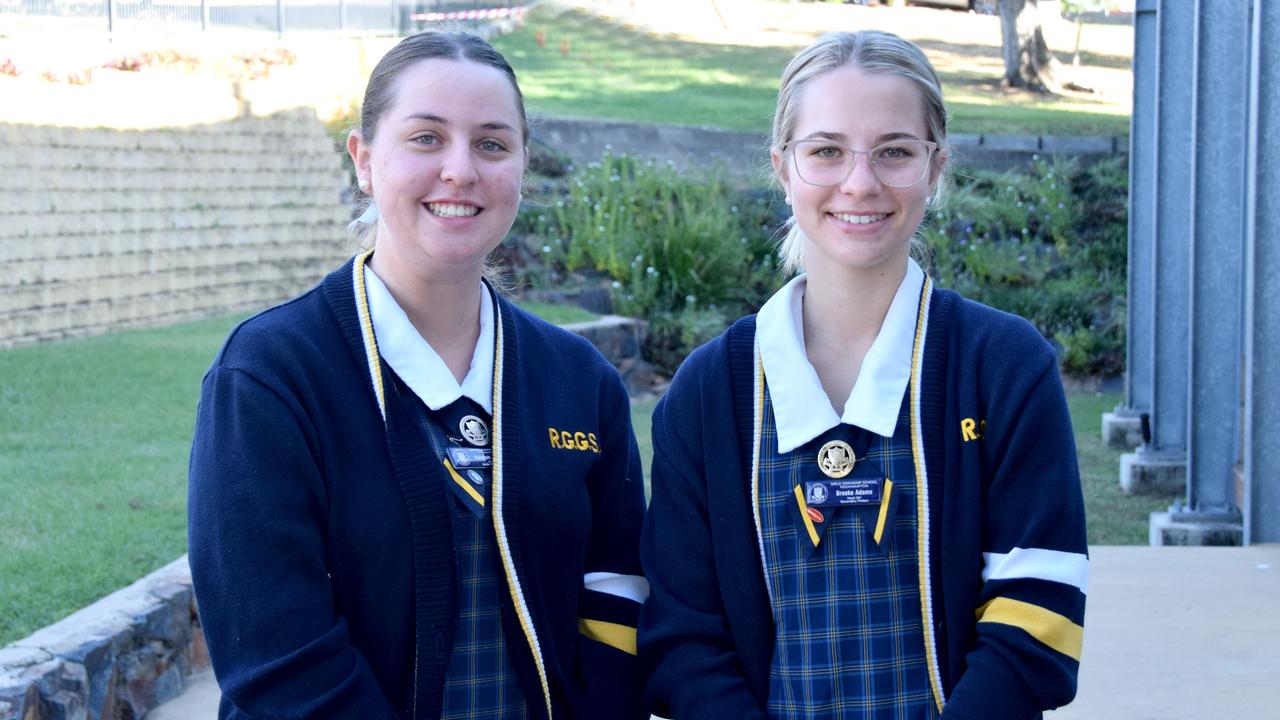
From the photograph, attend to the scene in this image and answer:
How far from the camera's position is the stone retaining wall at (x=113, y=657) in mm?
3305

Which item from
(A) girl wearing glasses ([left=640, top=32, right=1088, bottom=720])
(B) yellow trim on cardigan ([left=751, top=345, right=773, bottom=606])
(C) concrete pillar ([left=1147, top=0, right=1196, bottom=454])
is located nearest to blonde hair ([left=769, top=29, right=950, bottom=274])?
(A) girl wearing glasses ([left=640, top=32, right=1088, bottom=720])

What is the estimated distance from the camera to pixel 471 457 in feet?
7.23

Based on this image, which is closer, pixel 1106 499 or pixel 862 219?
pixel 862 219

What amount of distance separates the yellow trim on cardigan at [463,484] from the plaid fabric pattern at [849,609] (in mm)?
458

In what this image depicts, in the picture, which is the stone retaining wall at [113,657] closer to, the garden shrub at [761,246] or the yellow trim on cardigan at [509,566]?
the yellow trim on cardigan at [509,566]

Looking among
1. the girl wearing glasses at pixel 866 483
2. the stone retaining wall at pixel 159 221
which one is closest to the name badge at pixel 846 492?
the girl wearing glasses at pixel 866 483

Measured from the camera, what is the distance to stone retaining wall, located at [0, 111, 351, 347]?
36.0ft

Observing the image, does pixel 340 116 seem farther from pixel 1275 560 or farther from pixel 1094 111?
pixel 1275 560

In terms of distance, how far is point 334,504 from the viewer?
6.78 ft

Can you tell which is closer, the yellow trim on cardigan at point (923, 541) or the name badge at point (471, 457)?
the yellow trim on cardigan at point (923, 541)

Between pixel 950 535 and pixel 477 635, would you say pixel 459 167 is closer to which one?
pixel 477 635

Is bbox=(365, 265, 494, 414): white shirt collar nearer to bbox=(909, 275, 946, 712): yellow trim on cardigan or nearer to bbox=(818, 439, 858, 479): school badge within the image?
bbox=(818, 439, 858, 479): school badge

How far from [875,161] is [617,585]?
83cm

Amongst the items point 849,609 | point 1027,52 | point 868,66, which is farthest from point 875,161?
point 1027,52
